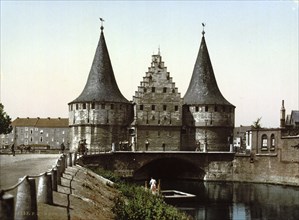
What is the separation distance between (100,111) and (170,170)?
10139mm

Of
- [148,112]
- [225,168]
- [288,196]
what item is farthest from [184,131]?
[288,196]

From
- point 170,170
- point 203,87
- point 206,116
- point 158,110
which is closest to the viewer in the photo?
point 170,170

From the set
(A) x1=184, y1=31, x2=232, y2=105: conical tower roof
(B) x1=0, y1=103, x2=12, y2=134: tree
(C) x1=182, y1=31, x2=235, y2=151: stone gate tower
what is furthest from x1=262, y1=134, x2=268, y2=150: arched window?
(B) x1=0, y1=103, x2=12, y2=134: tree

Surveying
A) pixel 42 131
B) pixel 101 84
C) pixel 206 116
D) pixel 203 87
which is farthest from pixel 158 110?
pixel 42 131

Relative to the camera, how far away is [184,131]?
180 ft

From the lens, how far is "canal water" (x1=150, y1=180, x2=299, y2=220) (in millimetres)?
30172

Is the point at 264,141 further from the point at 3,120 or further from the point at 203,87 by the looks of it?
the point at 3,120

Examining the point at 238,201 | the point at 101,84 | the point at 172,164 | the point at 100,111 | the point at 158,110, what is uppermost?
the point at 101,84

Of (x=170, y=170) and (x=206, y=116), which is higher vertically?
(x=206, y=116)

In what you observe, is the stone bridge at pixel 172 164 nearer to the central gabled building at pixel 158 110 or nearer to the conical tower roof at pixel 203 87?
the central gabled building at pixel 158 110

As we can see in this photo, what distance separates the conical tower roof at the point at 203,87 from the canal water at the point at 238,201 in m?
11.6

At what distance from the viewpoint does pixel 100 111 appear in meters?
52.1

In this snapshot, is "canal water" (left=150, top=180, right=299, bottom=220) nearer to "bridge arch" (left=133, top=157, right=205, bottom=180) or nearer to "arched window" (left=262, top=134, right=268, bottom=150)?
"bridge arch" (left=133, top=157, right=205, bottom=180)

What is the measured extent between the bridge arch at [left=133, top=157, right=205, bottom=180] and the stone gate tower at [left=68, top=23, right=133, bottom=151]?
4.80 m
